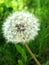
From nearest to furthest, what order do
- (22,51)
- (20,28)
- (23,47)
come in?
(20,28) → (22,51) → (23,47)

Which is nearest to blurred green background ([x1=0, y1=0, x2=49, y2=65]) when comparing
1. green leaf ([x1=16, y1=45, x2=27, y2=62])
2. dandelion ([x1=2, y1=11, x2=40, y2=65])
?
green leaf ([x1=16, y1=45, x2=27, y2=62])

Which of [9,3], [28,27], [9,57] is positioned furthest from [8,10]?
[28,27]

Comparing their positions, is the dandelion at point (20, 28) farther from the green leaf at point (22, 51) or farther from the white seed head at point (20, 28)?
the green leaf at point (22, 51)

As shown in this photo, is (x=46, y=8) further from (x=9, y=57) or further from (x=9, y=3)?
(x=9, y=57)

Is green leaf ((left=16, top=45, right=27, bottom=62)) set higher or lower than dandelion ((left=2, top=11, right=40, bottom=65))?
→ lower

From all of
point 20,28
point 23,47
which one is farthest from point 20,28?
point 23,47

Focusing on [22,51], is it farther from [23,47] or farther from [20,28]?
[20,28]

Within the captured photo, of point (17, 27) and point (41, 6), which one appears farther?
point (41, 6)

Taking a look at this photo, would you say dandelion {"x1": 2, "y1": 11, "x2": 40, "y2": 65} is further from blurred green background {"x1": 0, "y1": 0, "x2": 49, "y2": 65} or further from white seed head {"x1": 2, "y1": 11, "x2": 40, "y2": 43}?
blurred green background {"x1": 0, "y1": 0, "x2": 49, "y2": 65}

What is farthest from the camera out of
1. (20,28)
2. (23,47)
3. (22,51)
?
(23,47)
